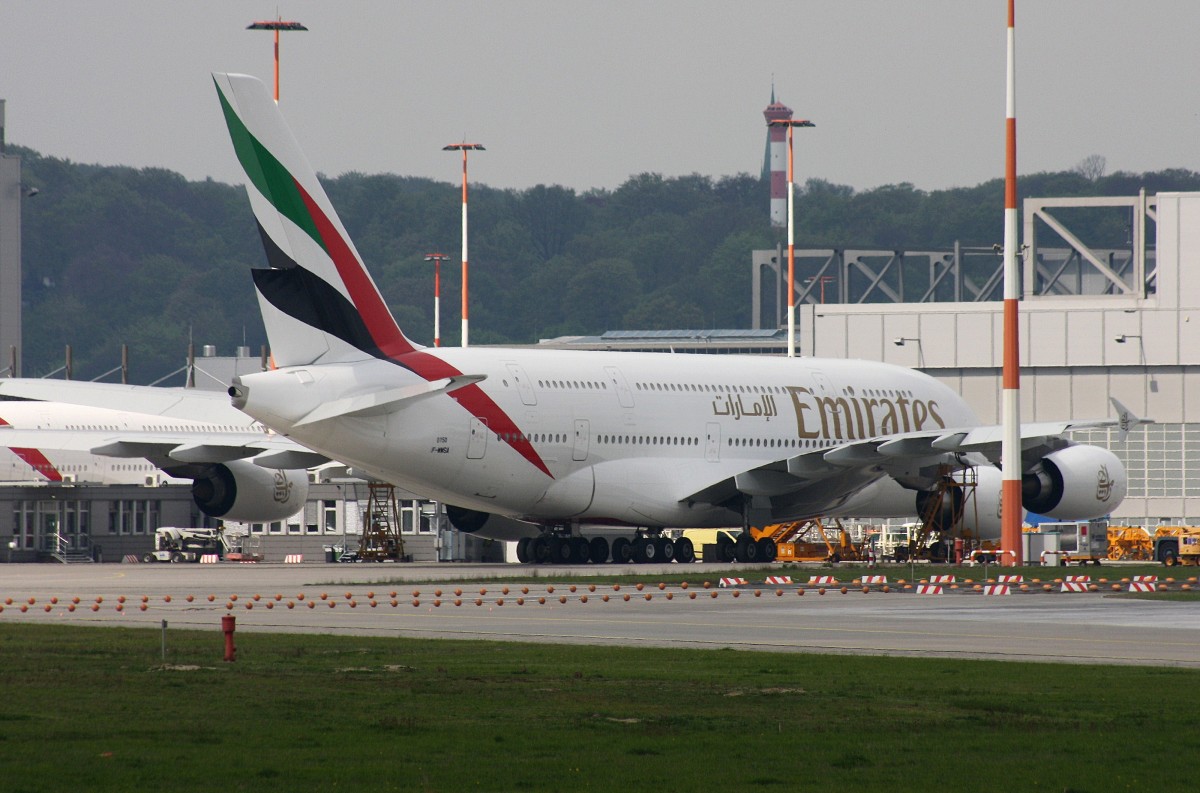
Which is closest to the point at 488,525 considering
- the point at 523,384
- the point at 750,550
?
the point at 750,550

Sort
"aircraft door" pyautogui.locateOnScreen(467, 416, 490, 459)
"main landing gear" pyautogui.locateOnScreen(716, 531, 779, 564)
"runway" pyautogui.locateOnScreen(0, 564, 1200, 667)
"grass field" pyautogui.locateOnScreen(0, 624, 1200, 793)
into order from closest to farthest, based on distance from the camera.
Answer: "grass field" pyautogui.locateOnScreen(0, 624, 1200, 793)
"runway" pyautogui.locateOnScreen(0, 564, 1200, 667)
"aircraft door" pyautogui.locateOnScreen(467, 416, 490, 459)
"main landing gear" pyautogui.locateOnScreen(716, 531, 779, 564)

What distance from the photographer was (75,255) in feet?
545

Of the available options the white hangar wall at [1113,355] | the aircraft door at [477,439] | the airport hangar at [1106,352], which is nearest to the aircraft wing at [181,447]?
the aircraft door at [477,439]

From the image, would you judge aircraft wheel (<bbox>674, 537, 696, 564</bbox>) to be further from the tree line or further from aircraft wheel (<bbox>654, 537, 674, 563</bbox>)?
the tree line

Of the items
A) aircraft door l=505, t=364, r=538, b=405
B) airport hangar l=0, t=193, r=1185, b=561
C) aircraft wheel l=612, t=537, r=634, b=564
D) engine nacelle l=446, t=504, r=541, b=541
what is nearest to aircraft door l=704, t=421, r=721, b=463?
aircraft wheel l=612, t=537, r=634, b=564

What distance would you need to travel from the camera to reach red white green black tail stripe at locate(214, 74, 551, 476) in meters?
34.0

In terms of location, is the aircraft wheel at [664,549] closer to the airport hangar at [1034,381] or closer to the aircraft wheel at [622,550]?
the aircraft wheel at [622,550]

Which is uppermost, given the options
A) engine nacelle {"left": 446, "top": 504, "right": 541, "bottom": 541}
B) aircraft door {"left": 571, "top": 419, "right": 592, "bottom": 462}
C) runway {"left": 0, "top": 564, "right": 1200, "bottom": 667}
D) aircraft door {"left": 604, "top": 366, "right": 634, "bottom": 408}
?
aircraft door {"left": 604, "top": 366, "right": 634, "bottom": 408}

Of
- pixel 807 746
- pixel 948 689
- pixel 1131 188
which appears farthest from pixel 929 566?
pixel 1131 188

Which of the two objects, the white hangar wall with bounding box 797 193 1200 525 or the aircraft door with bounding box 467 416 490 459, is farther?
the white hangar wall with bounding box 797 193 1200 525

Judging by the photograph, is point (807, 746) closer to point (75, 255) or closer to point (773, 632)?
point (773, 632)

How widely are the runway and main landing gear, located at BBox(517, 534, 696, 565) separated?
805cm

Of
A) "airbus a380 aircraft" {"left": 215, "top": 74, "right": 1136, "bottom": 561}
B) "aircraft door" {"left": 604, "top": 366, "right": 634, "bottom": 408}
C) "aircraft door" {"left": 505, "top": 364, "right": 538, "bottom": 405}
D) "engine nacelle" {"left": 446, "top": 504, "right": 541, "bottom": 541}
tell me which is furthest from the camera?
"engine nacelle" {"left": 446, "top": 504, "right": 541, "bottom": 541}

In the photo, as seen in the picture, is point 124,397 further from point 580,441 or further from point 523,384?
point 580,441
